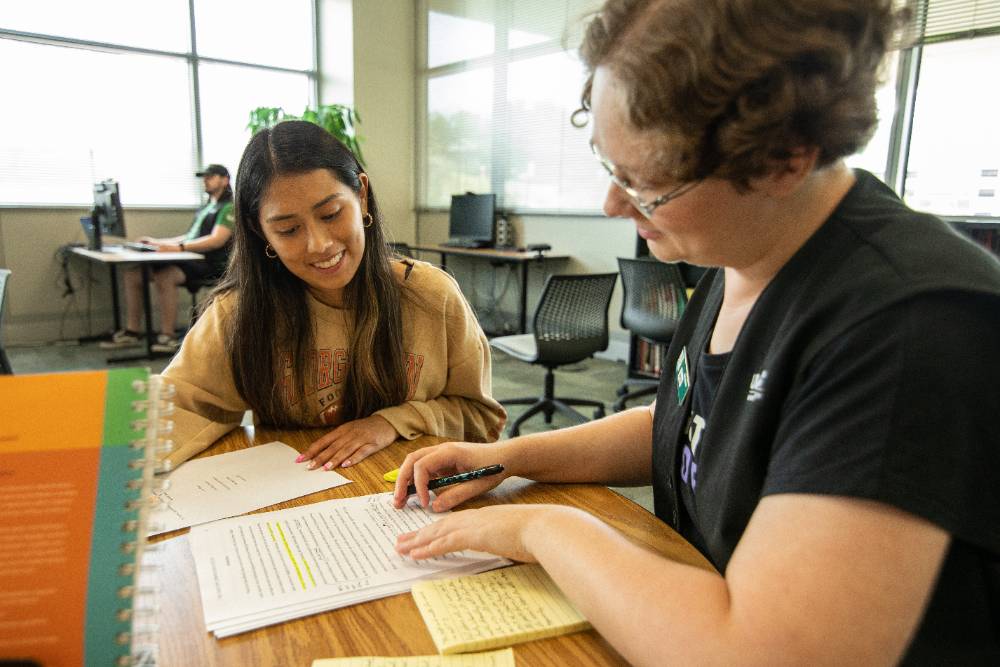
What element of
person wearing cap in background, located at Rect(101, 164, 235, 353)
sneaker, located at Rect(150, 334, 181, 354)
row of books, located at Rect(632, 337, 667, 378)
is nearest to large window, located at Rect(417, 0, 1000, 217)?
row of books, located at Rect(632, 337, 667, 378)

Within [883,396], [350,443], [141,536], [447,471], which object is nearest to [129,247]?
[350,443]

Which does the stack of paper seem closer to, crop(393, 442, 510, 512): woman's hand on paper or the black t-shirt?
crop(393, 442, 510, 512): woman's hand on paper

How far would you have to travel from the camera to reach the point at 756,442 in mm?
617

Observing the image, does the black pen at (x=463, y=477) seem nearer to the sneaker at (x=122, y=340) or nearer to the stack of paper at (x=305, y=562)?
the stack of paper at (x=305, y=562)

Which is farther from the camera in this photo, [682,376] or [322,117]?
[322,117]

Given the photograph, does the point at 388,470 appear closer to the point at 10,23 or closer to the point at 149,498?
the point at 149,498

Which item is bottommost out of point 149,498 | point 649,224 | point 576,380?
point 576,380

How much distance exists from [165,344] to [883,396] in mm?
5329

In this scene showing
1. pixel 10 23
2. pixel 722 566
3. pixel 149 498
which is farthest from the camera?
pixel 10 23

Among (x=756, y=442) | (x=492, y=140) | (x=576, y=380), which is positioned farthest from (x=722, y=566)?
(x=492, y=140)

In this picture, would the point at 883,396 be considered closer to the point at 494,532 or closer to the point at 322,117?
the point at 494,532

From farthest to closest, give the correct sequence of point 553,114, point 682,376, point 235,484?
point 553,114
point 235,484
point 682,376

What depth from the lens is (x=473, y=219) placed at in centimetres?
557

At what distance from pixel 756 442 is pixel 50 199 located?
19.6ft
